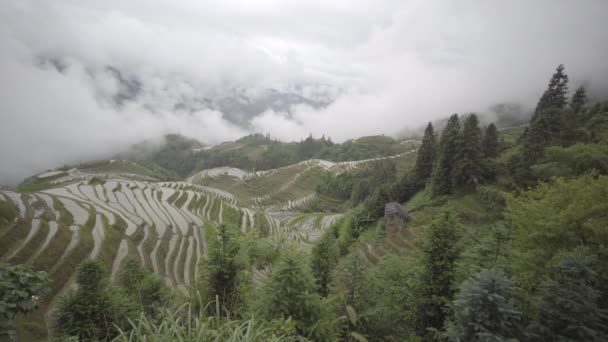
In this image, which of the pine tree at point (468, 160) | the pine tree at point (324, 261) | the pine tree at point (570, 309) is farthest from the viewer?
the pine tree at point (468, 160)

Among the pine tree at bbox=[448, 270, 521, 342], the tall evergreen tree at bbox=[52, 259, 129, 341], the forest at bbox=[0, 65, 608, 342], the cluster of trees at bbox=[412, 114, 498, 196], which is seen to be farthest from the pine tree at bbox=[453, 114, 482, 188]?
the tall evergreen tree at bbox=[52, 259, 129, 341]

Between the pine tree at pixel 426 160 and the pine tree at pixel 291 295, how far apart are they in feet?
195

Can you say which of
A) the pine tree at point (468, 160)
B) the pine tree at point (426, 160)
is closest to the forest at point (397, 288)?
the pine tree at point (468, 160)

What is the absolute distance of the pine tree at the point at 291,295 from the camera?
8.42 m

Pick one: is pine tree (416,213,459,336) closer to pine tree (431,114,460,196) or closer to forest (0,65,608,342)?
forest (0,65,608,342)

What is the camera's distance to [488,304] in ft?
19.9

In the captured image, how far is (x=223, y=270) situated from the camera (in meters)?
11.3

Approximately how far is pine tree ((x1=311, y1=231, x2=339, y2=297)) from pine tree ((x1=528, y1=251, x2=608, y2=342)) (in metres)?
9.85

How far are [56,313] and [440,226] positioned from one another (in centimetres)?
2111

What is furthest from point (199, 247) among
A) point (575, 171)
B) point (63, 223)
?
point (575, 171)

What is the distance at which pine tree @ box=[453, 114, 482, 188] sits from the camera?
41.4 metres

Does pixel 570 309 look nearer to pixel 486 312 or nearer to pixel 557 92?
pixel 486 312

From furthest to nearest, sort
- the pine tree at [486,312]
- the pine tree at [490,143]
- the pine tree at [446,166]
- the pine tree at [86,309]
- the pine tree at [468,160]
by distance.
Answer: the pine tree at [490,143], the pine tree at [446,166], the pine tree at [468,160], the pine tree at [86,309], the pine tree at [486,312]

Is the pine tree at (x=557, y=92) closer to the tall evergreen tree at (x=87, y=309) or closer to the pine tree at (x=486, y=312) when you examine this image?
the pine tree at (x=486, y=312)
